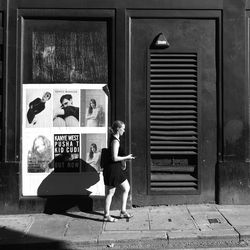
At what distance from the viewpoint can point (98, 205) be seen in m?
7.83

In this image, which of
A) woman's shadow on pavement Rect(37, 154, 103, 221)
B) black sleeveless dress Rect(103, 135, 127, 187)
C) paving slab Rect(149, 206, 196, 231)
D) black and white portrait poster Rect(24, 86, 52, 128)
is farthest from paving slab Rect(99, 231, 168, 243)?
black and white portrait poster Rect(24, 86, 52, 128)

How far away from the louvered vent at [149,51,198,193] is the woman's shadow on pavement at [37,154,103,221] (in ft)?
4.10

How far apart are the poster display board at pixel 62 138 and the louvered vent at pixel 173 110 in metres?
1.02

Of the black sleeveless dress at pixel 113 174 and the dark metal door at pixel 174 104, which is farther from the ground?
the dark metal door at pixel 174 104

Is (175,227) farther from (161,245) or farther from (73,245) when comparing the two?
(73,245)

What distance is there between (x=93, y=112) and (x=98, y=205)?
70.1 inches

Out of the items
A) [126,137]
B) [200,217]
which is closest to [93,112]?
[126,137]

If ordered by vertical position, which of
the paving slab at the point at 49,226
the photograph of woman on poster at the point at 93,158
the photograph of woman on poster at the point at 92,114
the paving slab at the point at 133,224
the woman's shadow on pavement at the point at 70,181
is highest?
the photograph of woman on poster at the point at 92,114

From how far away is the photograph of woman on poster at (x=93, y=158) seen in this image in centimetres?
790

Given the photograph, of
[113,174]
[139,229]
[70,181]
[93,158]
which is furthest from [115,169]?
[70,181]

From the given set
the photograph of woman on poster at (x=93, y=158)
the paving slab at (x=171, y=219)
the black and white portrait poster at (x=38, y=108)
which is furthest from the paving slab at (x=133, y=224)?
the black and white portrait poster at (x=38, y=108)

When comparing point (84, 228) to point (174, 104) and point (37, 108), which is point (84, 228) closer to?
point (37, 108)

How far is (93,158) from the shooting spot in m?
7.91

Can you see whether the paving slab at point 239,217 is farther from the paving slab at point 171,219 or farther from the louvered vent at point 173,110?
the louvered vent at point 173,110
